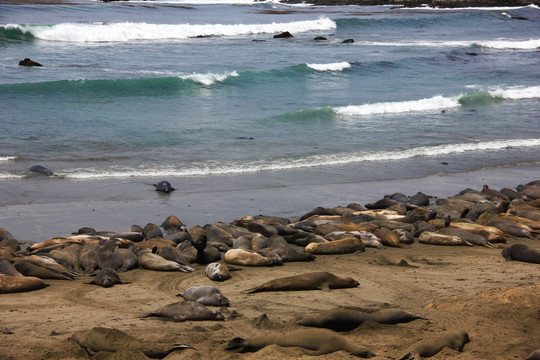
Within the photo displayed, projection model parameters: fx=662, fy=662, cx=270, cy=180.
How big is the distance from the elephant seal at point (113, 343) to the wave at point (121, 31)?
104ft

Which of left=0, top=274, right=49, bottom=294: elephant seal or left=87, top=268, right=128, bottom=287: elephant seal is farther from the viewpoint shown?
left=87, top=268, right=128, bottom=287: elephant seal

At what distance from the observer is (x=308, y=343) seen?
480cm

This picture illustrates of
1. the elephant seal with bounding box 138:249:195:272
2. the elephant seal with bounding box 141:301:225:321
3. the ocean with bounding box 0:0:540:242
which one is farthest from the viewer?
the ocean with bounding box 0:0:540:242

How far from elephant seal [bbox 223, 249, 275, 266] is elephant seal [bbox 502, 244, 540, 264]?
2792mm

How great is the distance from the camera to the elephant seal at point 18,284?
20.4 feet

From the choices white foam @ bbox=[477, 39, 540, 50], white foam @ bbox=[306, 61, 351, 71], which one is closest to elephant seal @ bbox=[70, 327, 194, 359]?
white foam @ bbox=[306, 61, 351, 71]

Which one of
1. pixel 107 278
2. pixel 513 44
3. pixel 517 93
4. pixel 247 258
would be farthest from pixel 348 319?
pixel 513 44

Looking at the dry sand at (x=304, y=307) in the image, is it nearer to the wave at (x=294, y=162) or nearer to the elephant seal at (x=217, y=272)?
the elephant seal at (x=217, y=272)

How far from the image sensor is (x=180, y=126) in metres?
17.1

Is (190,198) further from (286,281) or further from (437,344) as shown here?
(437,344)

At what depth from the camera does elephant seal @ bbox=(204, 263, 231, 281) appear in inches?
269

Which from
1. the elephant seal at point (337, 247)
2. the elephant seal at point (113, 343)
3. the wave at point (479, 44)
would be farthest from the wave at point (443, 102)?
the wave at point (479, 44)

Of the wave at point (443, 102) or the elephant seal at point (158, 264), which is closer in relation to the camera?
the elephant seal at point (158, 264)

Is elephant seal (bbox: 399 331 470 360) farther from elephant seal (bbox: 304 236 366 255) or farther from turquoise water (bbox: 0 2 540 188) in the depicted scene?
turquoise water (bbox: 0 2 540 188)
